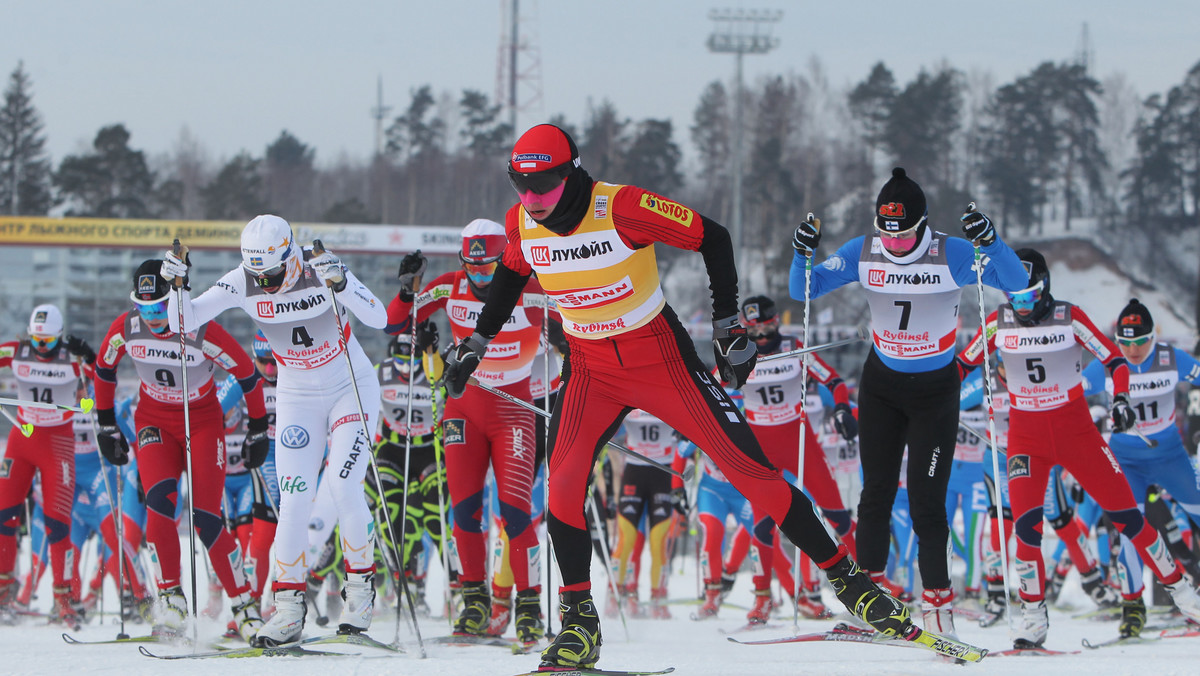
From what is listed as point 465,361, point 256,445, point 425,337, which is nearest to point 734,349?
point 465,361

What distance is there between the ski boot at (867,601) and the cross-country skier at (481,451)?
2.38m

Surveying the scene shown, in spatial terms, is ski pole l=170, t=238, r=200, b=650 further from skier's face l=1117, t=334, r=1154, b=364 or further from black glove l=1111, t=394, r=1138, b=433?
skier's face l=1117, t=334, r=1154, b=364

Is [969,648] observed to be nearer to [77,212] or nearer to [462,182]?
[77,212]

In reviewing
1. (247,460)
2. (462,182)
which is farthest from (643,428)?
(462,182)

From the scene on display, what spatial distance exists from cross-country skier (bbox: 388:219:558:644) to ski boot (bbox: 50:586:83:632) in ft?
13.1

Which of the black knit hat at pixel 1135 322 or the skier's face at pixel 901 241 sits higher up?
the skier's face at pixel 901 241

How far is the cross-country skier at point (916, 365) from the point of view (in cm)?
552

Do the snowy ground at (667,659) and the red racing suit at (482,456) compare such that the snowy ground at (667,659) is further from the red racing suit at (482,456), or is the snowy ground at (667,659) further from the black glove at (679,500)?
the black glove at (679,500)

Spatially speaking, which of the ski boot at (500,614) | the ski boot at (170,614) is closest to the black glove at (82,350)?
the ski boot at (170,614)

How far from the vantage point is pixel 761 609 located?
332 inches

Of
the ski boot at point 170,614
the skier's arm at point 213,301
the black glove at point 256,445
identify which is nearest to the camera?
the skier's arm at point 213,301

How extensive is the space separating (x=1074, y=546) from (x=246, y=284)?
22.9 ft

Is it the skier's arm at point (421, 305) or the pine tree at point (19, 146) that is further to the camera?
the pine tree at point (19, 146)

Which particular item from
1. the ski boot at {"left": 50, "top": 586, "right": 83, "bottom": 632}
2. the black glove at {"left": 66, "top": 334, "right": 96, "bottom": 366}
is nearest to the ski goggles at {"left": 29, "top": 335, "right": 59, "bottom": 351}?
the black glove at {"left": 66, "top": 334, "right": 96, "bottom": 366}
